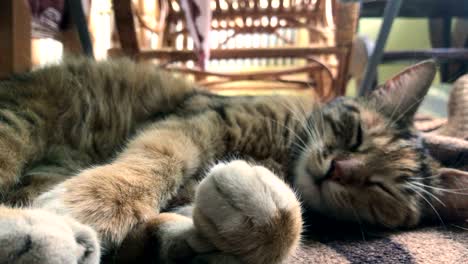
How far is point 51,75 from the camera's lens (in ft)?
3.71

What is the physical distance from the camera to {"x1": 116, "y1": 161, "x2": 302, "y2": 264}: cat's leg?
63cm

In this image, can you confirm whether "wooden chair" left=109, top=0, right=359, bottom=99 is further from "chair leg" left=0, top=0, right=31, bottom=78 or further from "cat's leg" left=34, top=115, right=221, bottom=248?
"cat's leg" left=34, top=115, right=221, bottom=248

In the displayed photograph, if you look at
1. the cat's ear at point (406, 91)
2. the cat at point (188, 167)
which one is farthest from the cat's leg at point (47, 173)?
the cat's ear at point (406, 91)

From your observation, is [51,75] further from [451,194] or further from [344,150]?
[451,194]

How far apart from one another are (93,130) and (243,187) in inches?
23.3

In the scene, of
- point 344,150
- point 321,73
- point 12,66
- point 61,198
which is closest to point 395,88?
point 344,150

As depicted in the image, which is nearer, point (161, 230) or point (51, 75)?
point (161, 230)

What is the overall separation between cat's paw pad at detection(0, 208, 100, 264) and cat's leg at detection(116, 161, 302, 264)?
0.14 m

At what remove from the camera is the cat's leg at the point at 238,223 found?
2.06ft

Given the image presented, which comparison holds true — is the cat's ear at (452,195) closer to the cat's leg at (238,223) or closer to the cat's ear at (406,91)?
the cat's ear at (406,91)

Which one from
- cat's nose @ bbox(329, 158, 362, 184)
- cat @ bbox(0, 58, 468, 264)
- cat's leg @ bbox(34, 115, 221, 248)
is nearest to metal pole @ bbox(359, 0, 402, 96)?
cat @ bbox(0, 58, 468, 264)

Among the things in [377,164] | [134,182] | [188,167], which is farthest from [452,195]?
[134,182]

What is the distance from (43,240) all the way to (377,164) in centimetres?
74

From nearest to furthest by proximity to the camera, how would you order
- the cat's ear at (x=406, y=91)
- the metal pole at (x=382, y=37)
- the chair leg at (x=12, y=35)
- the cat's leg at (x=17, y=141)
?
1. the cat's leg at (x=17, y=141)
2. the cat's ear at (x=406, y=91)
3. the chair leg at (x=12, y=35)
4. the metal pole at (x=382, y=37)
